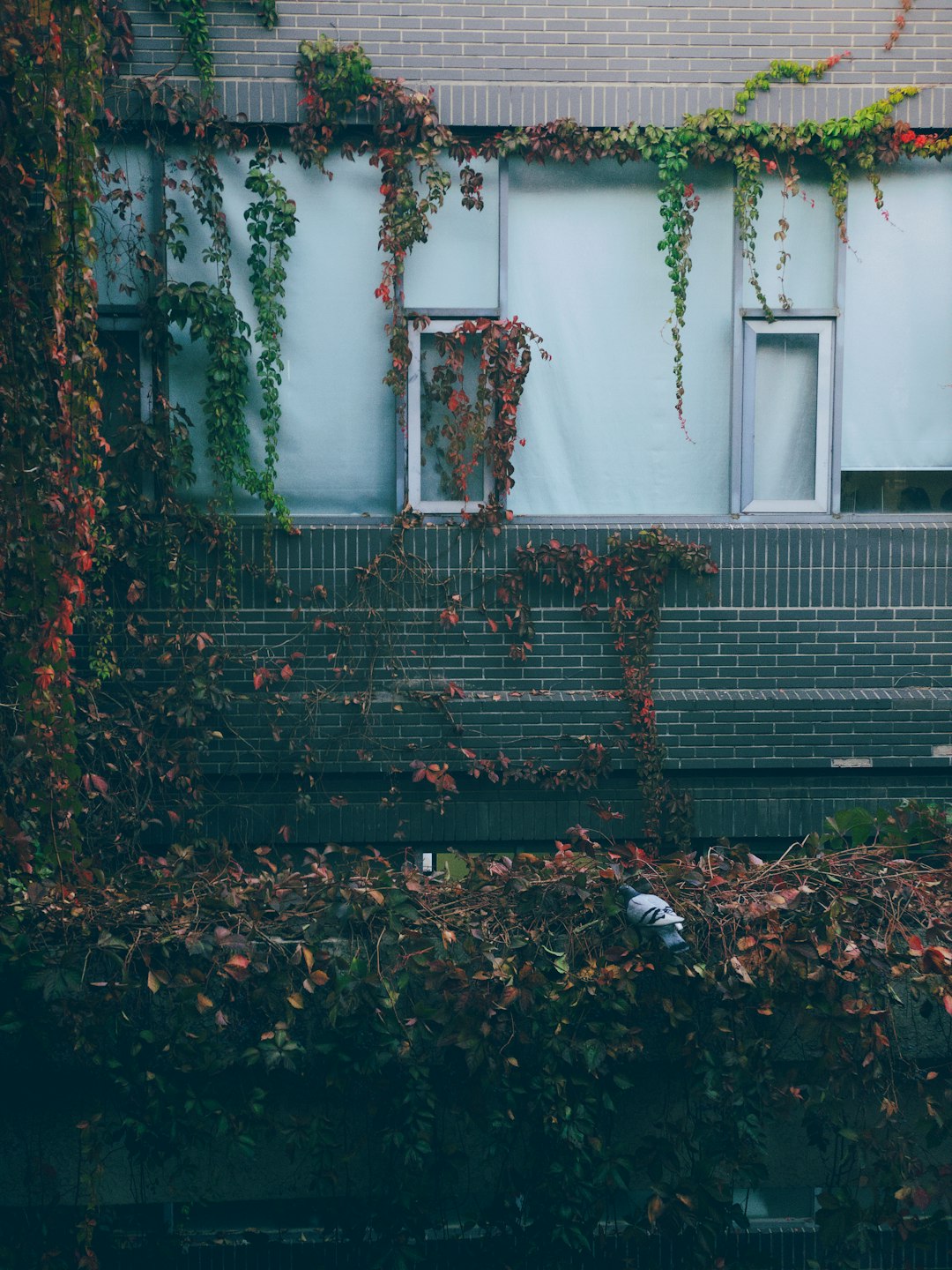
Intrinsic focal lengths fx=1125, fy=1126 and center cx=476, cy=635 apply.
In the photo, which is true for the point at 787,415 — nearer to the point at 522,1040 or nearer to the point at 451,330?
the point at 451,330

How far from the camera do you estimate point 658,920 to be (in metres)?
3.25

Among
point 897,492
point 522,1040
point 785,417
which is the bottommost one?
Result: point 522,1040

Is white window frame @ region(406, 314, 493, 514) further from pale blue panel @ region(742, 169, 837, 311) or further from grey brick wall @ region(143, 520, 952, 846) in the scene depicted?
pale blue panel @ region(742, 169, 837, 311)

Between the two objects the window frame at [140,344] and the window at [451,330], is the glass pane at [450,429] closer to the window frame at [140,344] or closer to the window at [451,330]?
the window at [451,330]

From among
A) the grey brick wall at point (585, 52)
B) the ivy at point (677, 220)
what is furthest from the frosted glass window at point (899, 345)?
the ivy at point (677, 220)

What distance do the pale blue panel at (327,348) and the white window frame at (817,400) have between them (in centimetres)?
196

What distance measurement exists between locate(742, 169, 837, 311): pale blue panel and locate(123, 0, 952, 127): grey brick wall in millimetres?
399

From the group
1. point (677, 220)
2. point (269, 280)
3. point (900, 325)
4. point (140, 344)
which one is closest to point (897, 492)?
point (900, 325)

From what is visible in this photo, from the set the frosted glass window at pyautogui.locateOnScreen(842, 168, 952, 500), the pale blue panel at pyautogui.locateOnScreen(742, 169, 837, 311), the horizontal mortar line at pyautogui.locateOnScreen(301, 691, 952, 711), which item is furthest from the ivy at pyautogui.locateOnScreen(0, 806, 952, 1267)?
the pale blue panel at pyautogui.locateOnScreen(742, 169, 837, 311)

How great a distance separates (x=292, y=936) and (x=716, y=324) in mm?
4324

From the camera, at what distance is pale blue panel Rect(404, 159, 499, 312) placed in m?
6.12

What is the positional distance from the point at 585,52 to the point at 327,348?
2.07m

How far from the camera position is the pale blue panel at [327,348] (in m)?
6.09

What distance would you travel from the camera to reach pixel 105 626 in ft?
19.3
